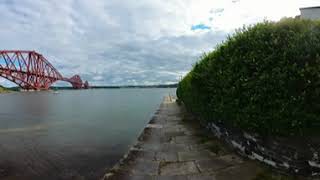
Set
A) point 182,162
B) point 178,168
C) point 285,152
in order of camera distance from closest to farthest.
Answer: point 285,152 < point 178,168 < point 182,162

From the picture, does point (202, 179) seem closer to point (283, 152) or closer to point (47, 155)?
point (283, 152)

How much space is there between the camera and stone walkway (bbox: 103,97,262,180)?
6.92 meters

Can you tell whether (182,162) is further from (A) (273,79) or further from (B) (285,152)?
(A) (273,79)

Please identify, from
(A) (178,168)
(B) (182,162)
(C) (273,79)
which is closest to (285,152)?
(C) (273,79)

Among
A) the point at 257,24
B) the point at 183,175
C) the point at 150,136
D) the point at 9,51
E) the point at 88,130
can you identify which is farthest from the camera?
the point at 9,51

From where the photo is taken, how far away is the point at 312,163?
20.1 ft

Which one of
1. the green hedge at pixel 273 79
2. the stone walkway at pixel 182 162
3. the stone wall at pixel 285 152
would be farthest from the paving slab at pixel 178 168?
the green hedge at pixel 273 79

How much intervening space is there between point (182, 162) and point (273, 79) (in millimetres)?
2898

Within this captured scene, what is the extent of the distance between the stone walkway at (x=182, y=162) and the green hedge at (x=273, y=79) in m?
0.83

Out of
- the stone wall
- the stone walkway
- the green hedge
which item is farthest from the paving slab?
the green hedge

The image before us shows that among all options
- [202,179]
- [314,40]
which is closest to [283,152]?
[202,179]

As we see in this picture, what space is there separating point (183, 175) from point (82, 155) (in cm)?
476

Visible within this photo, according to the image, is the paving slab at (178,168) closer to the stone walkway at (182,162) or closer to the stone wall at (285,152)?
the stone walkway at (182,162)

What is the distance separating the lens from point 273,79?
6.62 metres
